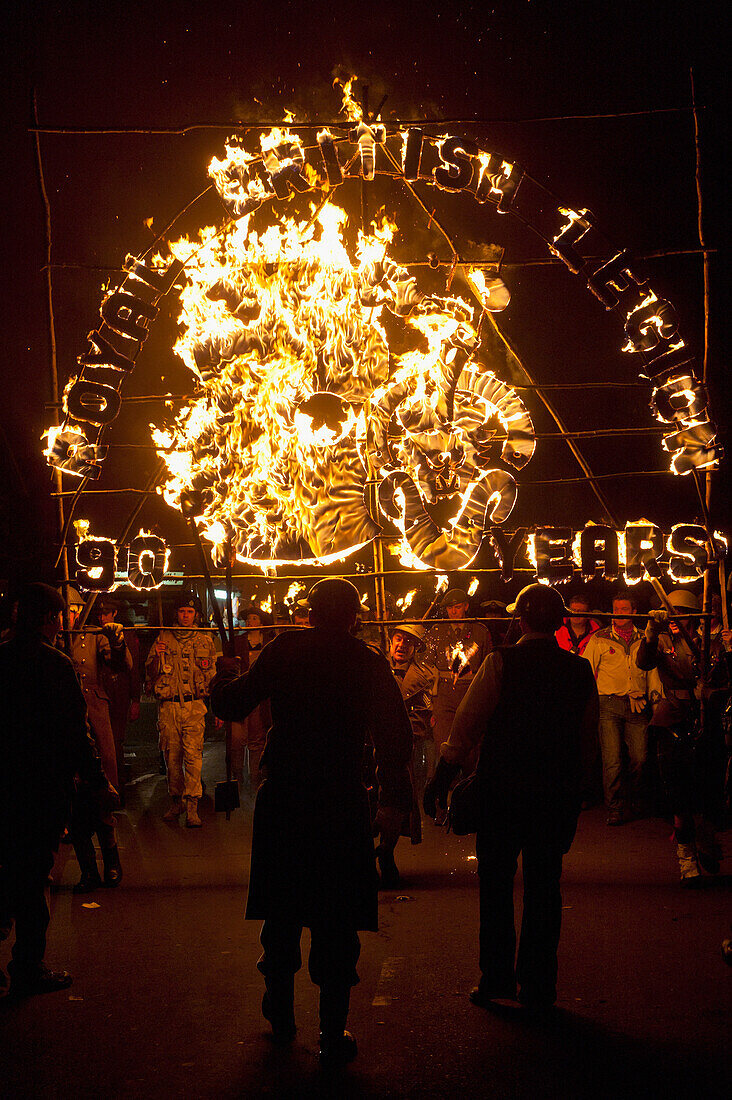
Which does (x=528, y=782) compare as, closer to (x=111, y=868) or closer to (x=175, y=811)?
(x=111, y=868)

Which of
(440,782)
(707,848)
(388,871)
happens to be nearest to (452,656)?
(388,871)

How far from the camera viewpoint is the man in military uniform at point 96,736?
6.30 metres

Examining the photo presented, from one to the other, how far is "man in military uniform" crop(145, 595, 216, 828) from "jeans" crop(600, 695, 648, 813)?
12.3ft

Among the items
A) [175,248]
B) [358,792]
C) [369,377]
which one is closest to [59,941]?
[358,792]

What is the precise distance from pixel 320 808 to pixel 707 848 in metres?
3.76

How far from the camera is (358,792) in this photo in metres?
4.12

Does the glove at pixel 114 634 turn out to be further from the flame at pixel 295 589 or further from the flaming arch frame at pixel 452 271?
the flame at pixel 295 589

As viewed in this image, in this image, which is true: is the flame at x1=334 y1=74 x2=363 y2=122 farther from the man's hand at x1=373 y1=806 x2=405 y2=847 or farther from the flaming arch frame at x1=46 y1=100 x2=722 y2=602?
the man's hand at x1=373 y1=806 x2=405 y2=847

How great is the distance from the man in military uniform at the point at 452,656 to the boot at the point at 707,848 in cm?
255

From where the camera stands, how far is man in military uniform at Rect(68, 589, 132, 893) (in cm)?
630

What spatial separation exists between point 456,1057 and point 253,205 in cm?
599

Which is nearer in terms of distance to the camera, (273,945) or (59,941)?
(273,945)

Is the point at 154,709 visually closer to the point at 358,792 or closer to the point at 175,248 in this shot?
the point at 175,248

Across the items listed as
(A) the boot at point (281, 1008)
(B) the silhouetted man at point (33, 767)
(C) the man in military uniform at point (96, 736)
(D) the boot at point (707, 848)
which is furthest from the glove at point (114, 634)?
(D) the boot at point (707, 848)
